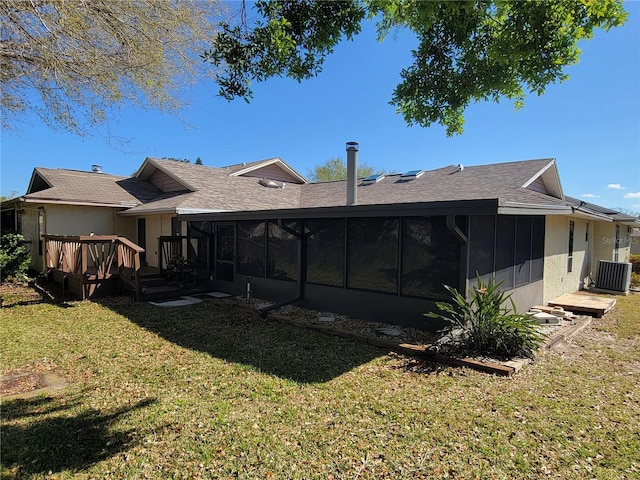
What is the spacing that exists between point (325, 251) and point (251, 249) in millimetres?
2554

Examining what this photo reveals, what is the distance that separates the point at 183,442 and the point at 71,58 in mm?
6777

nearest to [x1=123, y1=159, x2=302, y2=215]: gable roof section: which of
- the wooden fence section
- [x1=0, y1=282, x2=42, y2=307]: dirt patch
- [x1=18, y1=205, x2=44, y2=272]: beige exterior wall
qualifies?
the wooden fence section

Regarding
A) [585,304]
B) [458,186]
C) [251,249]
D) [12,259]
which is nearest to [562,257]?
[585,304]

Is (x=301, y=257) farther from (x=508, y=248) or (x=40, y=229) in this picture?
(x=40, y=229)

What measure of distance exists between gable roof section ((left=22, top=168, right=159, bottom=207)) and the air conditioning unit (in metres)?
16.4

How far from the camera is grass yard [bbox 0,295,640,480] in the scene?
2.90 metres

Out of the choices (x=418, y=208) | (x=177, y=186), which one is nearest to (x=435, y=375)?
(x=418, y=208)

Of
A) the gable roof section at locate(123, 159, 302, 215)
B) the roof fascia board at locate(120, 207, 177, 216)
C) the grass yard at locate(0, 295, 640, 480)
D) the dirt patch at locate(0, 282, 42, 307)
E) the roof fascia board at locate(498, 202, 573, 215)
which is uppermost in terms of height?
the gable roof section at locate(123, 159, 302, 215)

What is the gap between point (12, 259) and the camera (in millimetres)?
11336

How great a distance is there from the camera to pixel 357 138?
36.4 ft

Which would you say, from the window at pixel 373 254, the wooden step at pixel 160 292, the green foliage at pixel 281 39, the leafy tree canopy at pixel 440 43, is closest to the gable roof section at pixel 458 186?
the window at pixel 373 254

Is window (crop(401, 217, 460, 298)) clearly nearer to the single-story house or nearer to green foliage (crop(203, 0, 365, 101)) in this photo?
the single-story house

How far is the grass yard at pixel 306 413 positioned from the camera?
2.90 m

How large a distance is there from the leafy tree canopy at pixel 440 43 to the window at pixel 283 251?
192 inches
